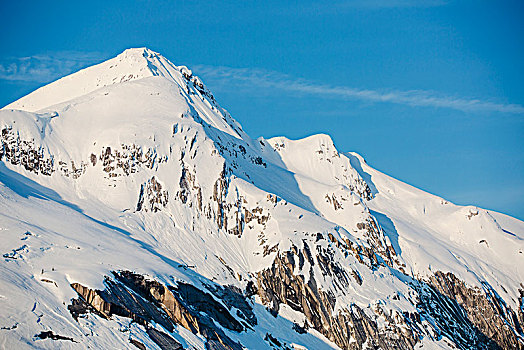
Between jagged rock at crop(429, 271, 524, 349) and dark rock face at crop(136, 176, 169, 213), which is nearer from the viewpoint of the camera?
dark rock face at crop(136, 176, 169, 213)

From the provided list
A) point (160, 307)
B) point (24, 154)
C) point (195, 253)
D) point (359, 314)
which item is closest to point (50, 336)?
point (160, 307)

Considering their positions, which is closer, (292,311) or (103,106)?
(292,311)

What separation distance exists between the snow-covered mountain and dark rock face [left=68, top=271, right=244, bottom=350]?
26 centimetres

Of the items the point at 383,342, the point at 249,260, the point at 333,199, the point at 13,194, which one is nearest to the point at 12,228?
the point at 13,194

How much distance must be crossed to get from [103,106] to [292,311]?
2979 inches

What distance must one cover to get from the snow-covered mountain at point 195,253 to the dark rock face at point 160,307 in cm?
26

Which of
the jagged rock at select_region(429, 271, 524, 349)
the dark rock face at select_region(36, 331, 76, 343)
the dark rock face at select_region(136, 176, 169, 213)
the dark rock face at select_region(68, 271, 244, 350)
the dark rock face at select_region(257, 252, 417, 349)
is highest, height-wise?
the jagged rock at select_region(429, 271, 524, 349)

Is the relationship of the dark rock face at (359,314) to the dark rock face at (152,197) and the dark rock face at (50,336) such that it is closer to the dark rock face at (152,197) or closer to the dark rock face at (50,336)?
the dark rock face at (152,197)

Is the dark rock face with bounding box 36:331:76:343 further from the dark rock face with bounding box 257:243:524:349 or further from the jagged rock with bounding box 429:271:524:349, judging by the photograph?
the jagged rock with bounding box 429:271:524:349

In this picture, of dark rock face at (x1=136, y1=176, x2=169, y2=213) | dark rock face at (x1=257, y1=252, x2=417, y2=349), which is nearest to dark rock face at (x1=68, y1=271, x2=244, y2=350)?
dark rock face at (x1=257, y1=252, x2=417, y2=349)

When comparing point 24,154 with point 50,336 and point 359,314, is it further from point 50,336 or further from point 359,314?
point 359,314

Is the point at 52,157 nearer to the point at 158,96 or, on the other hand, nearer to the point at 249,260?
the point at 158,96

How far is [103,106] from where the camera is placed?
176500 millimetres

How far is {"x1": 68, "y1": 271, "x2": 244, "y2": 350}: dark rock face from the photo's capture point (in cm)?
10291
